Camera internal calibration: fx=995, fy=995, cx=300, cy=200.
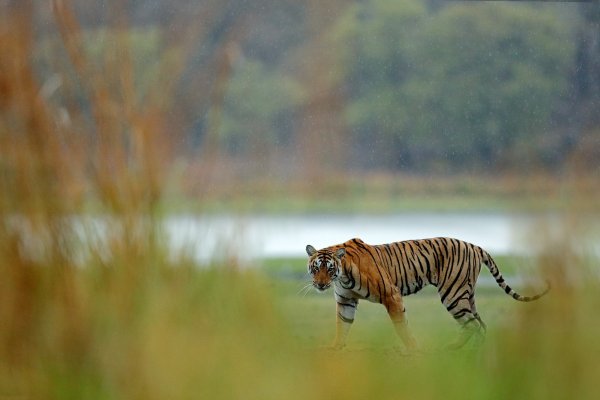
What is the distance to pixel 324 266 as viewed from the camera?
123 centimetres

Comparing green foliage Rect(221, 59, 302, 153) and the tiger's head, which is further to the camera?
green foliage Rect(221, 59, 302, 153)

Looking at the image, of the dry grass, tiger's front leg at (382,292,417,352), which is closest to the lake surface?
the dry grass

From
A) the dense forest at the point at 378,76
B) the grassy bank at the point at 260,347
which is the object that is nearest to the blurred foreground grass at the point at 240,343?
the grassy bank at the point at 260,347

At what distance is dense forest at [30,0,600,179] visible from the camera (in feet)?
4.58

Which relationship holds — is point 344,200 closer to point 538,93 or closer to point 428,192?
point 428,192

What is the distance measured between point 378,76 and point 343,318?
41 cm

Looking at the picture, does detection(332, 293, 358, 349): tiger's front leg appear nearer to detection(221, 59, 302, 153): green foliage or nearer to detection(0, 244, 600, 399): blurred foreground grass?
detection(0, 244, 600, 399): blurred foreground grass

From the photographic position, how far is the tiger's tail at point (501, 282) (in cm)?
131

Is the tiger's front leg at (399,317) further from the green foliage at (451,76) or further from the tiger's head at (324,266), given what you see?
the green foliage at (451,76)

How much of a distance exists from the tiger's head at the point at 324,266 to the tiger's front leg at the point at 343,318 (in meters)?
0.06

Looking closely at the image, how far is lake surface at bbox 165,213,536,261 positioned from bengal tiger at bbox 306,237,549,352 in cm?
10

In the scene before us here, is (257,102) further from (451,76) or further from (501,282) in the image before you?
(501,282)

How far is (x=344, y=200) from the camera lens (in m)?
1.43

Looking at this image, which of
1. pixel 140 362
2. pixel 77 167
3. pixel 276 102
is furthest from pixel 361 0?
pixel 140 362
